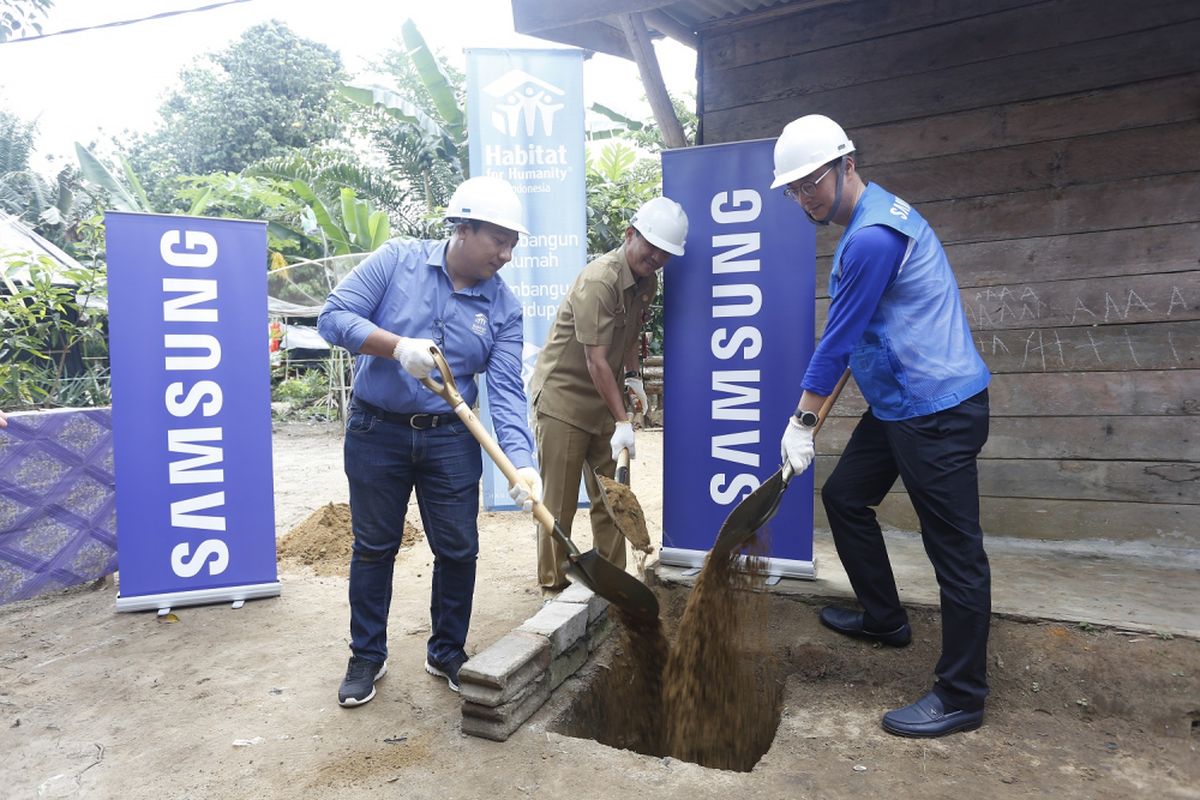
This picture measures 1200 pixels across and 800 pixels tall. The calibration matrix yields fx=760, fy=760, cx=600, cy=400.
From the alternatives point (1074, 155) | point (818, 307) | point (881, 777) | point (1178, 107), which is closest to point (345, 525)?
point (818, 307)

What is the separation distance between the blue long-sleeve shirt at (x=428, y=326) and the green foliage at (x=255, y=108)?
2203 centimetres

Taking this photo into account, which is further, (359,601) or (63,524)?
(63,524)

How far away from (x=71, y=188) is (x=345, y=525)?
552 inches

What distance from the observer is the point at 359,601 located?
284 cm

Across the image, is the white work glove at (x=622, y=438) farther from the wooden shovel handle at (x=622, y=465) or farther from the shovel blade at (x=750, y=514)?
the shovel blade at (x=750, y=514)

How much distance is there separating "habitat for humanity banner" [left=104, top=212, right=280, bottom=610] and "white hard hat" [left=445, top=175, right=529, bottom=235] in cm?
163

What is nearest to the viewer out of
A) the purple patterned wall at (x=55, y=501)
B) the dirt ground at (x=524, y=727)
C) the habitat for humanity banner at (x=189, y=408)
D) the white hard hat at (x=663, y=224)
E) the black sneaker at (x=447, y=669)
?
the dirt ground at (x=524, y=727)

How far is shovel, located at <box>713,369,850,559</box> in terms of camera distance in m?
2.77

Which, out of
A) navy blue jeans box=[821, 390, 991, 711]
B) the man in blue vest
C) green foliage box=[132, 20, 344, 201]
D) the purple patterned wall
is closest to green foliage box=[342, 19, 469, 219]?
the purple patterned wall

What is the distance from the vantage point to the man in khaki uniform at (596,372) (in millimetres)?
3475

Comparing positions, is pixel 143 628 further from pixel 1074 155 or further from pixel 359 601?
pixel 1074 155

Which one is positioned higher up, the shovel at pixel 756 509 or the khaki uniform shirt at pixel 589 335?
the khaki uniform shirt at pixel 589 335

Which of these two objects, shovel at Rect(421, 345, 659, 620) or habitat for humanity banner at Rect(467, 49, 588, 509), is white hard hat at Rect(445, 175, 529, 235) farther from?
habitat for humanity banner at Rect(467, 49, 588, 509)

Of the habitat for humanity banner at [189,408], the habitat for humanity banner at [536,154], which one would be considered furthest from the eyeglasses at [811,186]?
the habitat for humanity banner at [536,154]
